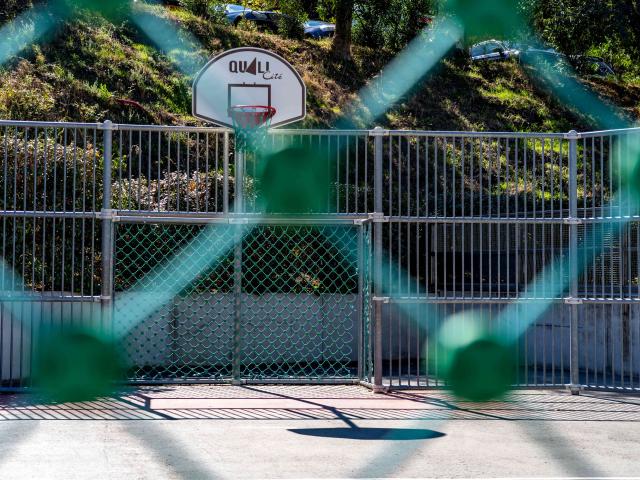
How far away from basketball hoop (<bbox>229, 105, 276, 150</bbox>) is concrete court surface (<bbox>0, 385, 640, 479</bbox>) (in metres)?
2.67

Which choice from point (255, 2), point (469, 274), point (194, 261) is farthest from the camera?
point (255, 2)

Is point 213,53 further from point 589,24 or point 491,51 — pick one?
point 589,24

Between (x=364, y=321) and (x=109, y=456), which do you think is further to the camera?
(x=364, y=321)

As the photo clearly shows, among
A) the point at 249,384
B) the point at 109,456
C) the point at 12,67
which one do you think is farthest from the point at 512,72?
the point at 109,456

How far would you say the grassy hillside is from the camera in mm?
20188

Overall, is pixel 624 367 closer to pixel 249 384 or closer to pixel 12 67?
pixel 249 384

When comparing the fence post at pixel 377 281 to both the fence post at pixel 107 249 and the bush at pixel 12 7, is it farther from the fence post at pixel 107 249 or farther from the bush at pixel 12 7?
the bush at pixel 12 7

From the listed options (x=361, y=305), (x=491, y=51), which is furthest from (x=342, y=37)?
(x=361, y=305)

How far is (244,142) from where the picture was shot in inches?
389

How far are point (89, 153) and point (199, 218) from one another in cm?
371

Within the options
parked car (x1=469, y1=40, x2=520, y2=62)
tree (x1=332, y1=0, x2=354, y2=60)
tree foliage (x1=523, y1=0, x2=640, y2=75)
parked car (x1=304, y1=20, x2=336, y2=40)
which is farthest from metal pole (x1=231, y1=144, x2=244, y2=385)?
parked car (x1=304, y1=20, x2=336, y2=40)

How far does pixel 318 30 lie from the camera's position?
99.9 feet

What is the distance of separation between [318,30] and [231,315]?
799 inches

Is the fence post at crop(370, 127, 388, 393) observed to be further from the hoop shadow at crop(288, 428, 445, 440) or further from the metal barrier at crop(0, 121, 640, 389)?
the hoop shadow at crop(288, 428, 445, 440)
